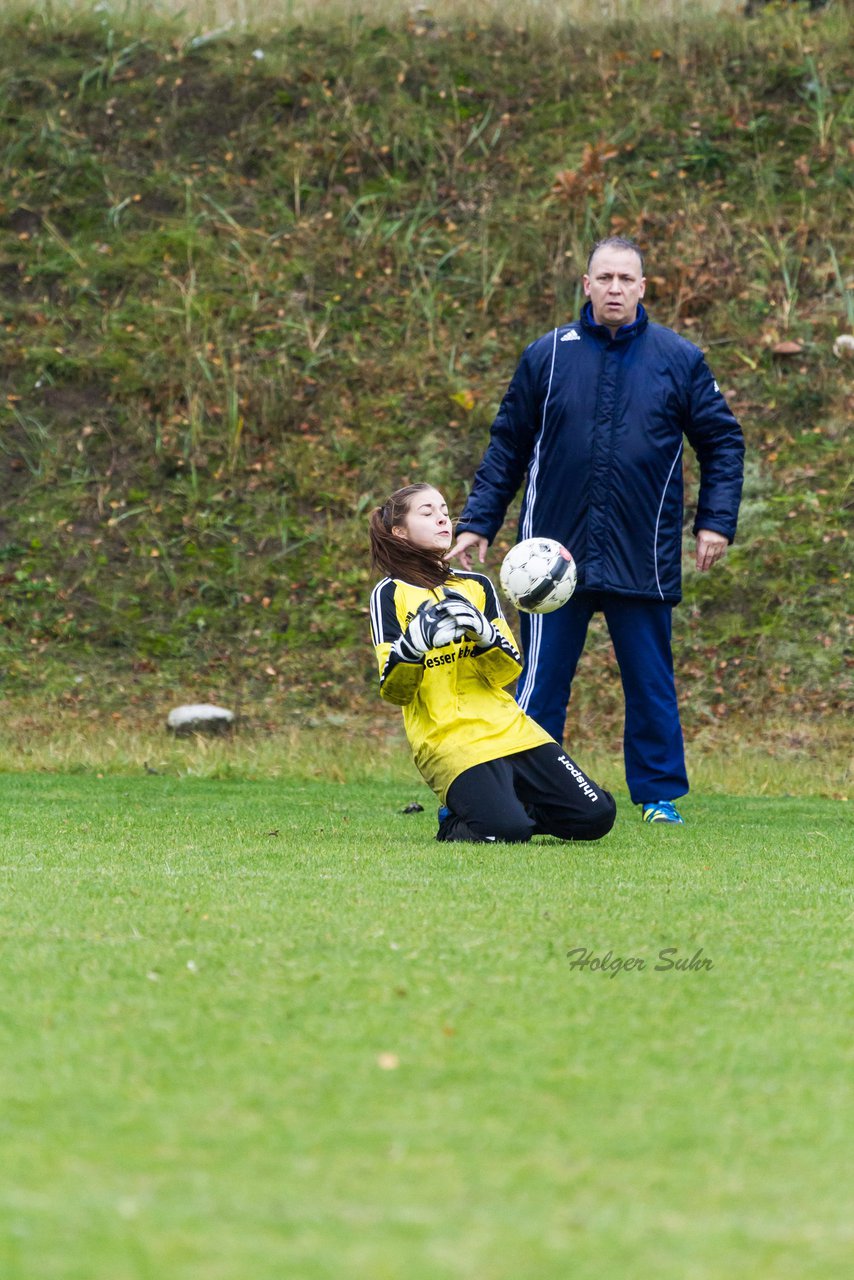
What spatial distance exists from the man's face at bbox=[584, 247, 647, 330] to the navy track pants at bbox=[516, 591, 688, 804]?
107 cm

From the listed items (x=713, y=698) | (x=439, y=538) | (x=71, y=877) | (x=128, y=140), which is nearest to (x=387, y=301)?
(x=128, y=140)

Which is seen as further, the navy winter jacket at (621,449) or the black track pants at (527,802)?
the navy winter jacket at (621,449)

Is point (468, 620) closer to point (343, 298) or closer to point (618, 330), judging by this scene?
point (618, 330)

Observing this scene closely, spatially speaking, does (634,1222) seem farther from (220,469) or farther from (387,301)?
(387,301)

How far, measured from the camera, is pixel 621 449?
598 cm

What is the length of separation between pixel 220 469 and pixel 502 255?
2.80 metres

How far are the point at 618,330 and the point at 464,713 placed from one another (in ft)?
5.83

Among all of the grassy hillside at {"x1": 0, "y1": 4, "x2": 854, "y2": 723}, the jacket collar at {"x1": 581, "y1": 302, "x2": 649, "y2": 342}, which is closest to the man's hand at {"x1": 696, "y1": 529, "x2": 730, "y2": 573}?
the jacket collar at {"x1": 581, "y1": 302, "x2": 649, "y2": 342}

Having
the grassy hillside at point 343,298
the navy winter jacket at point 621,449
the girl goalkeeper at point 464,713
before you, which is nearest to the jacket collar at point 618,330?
the navy winter jacket at point 621,449

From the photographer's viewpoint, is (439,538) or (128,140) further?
(128,140)

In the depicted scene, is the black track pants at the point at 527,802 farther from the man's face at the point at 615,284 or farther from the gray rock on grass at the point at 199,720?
the gray rock on grass at the point at 199,720

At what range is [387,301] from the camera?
38.9ft

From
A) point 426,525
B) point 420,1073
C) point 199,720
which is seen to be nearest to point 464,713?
point 426,525

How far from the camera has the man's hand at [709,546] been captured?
5.99 meters
